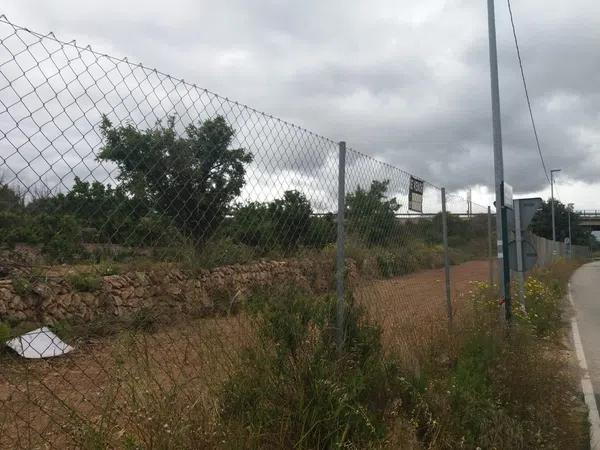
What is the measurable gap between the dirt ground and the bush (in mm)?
199

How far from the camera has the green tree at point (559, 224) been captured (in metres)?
72.3

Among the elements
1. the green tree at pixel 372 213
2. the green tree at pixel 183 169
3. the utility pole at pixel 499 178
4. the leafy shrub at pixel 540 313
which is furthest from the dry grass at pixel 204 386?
the leafy shrub at pixel 540 313

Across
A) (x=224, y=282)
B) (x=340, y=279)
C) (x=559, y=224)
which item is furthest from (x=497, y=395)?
(x=559, y=224)

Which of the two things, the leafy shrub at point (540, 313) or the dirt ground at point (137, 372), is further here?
the leafy shrub at point (540, 313)

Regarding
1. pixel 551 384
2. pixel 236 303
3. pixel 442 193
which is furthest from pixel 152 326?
pixel 442 193

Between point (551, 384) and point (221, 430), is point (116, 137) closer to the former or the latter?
point (221, 430)

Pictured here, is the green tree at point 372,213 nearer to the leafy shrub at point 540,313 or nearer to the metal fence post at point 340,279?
the metal fence post at point 340,279

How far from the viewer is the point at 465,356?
17.5 ft

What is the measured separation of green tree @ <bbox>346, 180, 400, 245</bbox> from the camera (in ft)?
17.1

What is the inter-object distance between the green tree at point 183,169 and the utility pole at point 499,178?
207 inches

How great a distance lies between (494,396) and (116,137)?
364 centimetres

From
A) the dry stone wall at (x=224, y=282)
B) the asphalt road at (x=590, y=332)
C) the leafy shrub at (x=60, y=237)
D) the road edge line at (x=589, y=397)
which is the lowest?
the asphalt road at (x=590, y=332)

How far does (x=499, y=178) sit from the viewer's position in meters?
8.31

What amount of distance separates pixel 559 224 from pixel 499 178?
253 feet
